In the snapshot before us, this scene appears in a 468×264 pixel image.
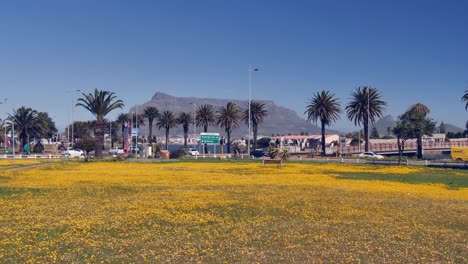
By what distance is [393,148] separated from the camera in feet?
395

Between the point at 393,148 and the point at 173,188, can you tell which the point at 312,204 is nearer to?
the point at 173,188

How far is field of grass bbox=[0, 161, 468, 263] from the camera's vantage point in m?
12.9

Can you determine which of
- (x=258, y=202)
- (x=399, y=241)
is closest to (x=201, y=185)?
(x=258, y=202)

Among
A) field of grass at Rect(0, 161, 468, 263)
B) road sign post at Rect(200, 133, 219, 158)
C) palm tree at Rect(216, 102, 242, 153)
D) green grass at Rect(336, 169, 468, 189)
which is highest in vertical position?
palm tree at Rect(216, 102, 242, 153)

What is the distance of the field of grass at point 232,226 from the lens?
12.9 metres

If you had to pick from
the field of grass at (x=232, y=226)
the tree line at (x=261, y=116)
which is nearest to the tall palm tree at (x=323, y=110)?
the tree line at (x=261, y=116)

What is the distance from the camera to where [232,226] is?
16.9 m

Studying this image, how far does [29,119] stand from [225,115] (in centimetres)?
4296

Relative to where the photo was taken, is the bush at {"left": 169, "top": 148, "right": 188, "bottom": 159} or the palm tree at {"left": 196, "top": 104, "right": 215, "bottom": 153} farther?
the palm tree at {"left": 196, "top": 104, "right": 215, "bottom": 153}

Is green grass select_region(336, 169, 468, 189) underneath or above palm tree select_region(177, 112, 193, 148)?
underneath

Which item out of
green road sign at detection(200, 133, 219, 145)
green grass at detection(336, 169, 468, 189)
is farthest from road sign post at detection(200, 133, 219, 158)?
green grass at detection(336, 169, 468, 189)

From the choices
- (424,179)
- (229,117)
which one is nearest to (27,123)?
(229,117)

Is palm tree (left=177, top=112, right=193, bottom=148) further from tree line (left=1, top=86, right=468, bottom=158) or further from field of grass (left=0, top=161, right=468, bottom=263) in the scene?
field of grass (left=0, top=161, right=468, bottom=263)

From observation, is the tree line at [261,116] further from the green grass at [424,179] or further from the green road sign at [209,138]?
the green grass at [424,179]
